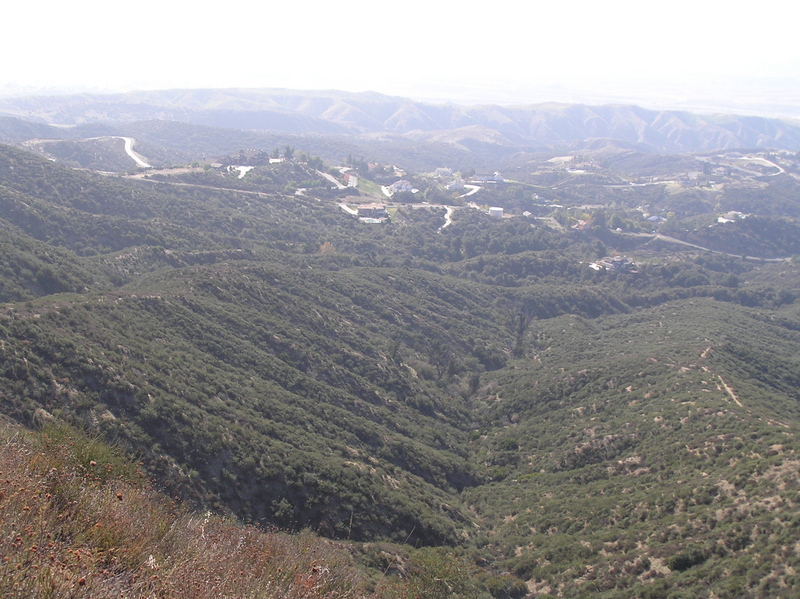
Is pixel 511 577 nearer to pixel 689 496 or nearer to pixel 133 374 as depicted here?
pixel 689 496

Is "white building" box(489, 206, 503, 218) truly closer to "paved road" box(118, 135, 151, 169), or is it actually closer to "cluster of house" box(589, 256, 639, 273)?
"cluster of house" box(589, 256, 639, 273)

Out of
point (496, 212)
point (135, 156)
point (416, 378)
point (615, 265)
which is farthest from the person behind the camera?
point (135, 156)

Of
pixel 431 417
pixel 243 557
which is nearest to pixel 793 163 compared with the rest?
pixel 431 417

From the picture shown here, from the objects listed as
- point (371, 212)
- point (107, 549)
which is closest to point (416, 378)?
point (107, 549)

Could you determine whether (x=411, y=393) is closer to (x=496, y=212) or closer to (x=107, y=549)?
(x=107, y=549)

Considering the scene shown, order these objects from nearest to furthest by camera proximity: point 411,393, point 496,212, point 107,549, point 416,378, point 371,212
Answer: point 107,549 < point 411,393 < point 416,378 < point 371,212 < point 496,212

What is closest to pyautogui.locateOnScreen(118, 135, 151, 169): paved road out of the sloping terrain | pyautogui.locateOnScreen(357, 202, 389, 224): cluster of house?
the sloping terrain

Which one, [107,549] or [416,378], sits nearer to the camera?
[107,549]

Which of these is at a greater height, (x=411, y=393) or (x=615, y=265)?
(x=615, y=265)
